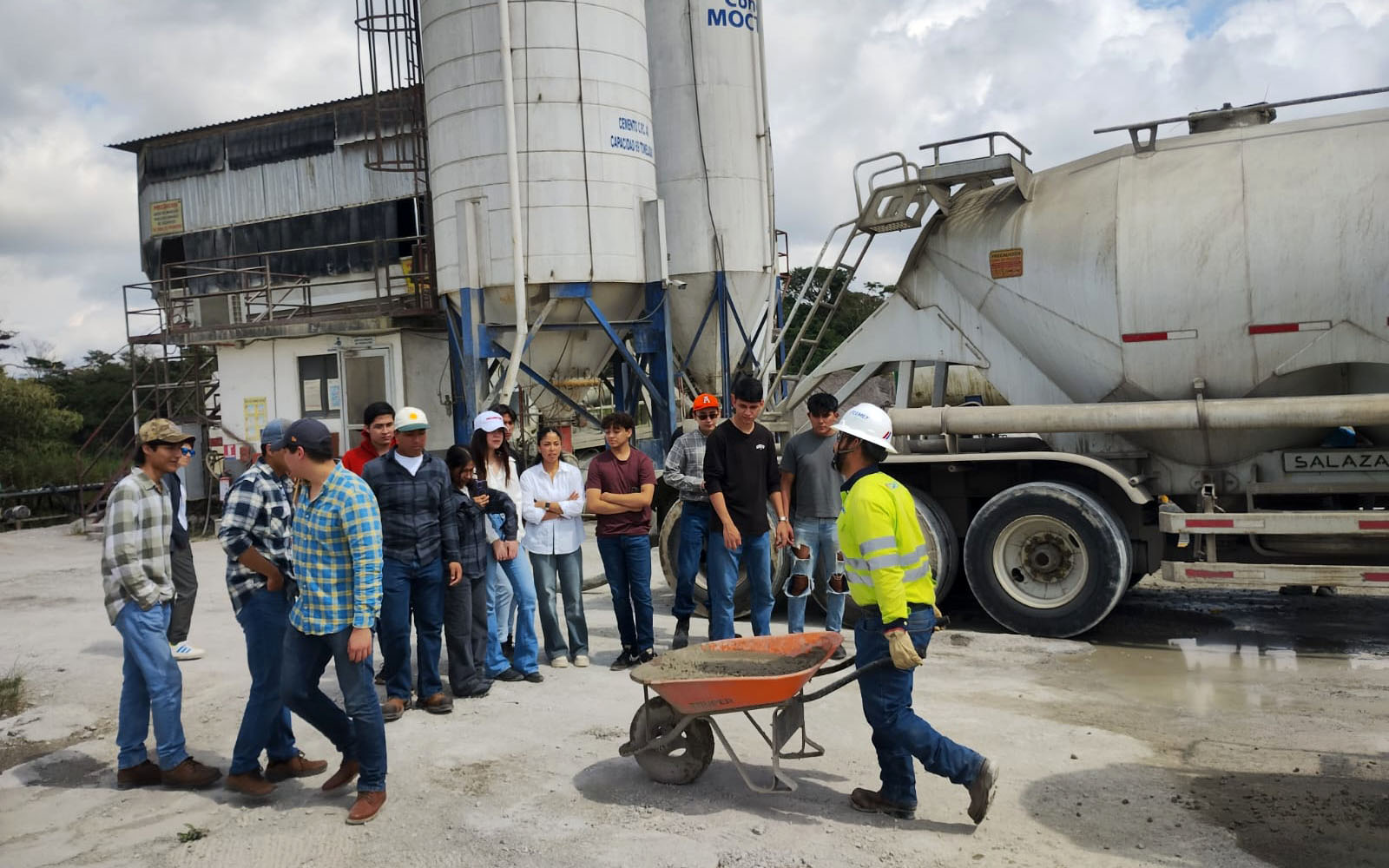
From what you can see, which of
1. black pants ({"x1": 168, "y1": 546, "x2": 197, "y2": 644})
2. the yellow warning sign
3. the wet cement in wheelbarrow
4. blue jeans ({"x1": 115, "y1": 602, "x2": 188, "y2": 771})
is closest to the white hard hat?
the wet cement in wheelbarrow

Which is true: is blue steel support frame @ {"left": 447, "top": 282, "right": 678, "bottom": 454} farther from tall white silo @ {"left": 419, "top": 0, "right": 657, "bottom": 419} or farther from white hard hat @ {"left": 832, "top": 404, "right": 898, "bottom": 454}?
white hard hat @ {"left": 832, "top": 404, "right": 898, "bottom": 454}

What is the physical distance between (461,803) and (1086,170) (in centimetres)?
667

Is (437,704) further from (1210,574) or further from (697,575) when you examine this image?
(1210,574)

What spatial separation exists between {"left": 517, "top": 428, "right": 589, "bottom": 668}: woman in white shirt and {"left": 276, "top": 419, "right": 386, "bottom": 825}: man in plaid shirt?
8.04 ft

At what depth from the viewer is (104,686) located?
25.2ft

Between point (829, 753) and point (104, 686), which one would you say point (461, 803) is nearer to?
point (829, 753)

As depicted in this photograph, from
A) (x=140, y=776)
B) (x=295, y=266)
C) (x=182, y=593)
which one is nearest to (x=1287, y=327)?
(x=140, y=776)

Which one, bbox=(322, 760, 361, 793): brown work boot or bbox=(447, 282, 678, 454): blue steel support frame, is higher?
bbox=(447, 282, 678, 454): blue steel support frame

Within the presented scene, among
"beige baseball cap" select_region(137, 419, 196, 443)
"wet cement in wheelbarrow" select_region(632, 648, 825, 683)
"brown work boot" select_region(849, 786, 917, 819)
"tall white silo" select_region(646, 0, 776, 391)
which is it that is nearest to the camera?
"brown work boot" select_region(849, 786, 917, 819)

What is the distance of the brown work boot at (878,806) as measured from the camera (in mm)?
4785

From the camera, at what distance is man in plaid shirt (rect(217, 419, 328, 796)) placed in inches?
210

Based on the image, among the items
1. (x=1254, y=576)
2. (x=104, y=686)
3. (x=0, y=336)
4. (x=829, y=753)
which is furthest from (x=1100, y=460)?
(x=0, y=336)

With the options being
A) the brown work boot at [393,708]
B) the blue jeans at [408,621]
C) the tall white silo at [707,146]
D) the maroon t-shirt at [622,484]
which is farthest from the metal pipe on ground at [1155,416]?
the tall white silo at [707,146]

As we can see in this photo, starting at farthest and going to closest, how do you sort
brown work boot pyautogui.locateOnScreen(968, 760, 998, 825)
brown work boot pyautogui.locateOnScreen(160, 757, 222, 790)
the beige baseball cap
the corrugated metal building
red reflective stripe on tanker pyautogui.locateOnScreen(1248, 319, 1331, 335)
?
the corrugated metal building → red reflective stripe on tanker pyautogui.locateOnScreen(1248, 319, 1331, 335) → the beige baseball cap → brown work boot pyautogui.locateOnScreen(160, 757, 222, 790) → brown work boot pyautogui.locateOnScreen(968, 760, 998, 825)
